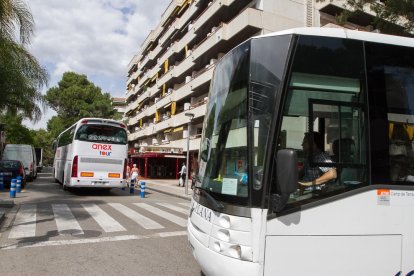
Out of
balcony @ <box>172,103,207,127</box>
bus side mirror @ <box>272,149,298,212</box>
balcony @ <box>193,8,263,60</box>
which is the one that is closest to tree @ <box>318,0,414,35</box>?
bus side mirror @ <box>272,149,298,212</box>

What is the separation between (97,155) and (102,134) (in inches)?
37.1

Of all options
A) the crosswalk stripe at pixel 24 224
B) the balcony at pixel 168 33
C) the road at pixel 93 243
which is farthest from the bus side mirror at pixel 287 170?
the balcony at pixel 168 33

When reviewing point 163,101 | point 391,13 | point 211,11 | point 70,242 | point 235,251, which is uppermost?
point 211,11

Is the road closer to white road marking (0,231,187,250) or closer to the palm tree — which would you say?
white road marking (0,231,187,250)

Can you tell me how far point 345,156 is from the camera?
388 centimetres

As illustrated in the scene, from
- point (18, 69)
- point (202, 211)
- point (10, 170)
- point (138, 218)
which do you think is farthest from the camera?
point (10, 170)

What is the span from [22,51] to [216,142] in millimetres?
12590

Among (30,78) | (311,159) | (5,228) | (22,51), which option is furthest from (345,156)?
(30,78)

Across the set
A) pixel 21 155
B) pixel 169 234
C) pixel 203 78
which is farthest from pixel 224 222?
pixel 203 78

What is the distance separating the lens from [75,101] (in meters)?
54.9

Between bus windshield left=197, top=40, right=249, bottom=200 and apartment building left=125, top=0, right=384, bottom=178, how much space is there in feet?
52.9

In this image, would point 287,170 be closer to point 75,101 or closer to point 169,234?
point 169,234

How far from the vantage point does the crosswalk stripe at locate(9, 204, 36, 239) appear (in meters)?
8.20

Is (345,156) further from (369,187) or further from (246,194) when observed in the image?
(246,194)
